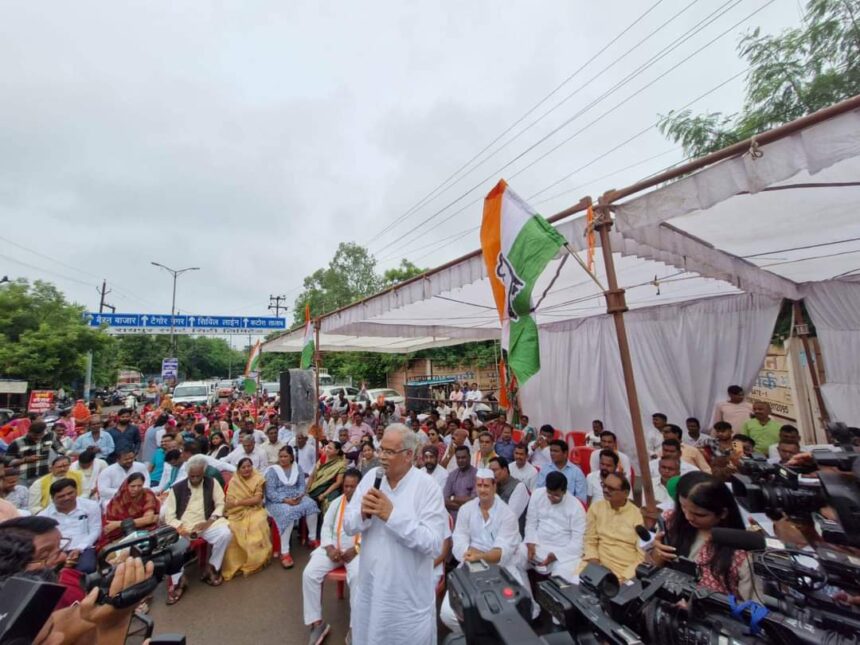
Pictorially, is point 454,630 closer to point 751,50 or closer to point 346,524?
point 346,524

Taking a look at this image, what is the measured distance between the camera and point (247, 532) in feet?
13.1

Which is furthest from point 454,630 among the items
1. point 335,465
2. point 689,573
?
point 335,465

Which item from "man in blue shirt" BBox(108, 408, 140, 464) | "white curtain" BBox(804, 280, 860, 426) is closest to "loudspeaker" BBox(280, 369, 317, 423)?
"man in blue shirt" BBox(108, 408, 140, 464)

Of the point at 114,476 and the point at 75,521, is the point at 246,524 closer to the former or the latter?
the point at 75,521

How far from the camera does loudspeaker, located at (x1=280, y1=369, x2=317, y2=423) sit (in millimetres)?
7871

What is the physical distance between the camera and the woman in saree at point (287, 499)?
4285 mm

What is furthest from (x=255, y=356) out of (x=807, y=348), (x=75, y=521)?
(x=807, y=348)

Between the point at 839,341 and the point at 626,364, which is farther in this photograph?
the point at 839,341

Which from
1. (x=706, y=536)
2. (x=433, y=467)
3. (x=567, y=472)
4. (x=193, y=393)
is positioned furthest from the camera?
(x=193, y=393)

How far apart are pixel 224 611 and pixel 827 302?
7.46 metres

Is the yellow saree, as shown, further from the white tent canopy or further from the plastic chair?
the white tent canopy

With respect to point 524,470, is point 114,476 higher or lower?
higher

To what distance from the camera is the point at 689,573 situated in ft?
5.04

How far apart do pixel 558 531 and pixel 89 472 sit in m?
5.17
